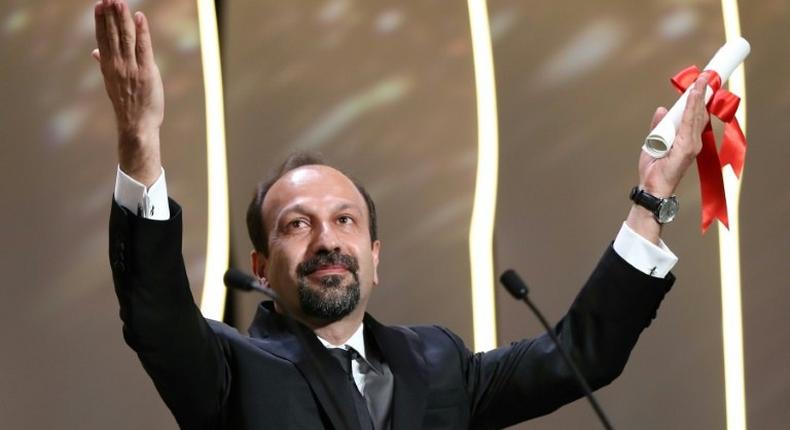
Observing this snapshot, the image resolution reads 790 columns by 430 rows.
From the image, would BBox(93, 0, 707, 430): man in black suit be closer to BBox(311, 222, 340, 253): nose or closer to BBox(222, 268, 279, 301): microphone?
BBox(311, 222, 340, 253): nose

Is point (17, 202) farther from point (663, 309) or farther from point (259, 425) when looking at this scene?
point (663, 309)

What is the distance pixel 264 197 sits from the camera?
2.37m

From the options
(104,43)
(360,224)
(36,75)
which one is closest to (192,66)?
(36,75)

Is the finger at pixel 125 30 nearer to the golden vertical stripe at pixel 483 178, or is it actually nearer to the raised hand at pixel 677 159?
the raised hand at pixel 677 159

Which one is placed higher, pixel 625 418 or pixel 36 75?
pixel 36 75

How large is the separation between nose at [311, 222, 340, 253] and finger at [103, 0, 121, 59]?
0.60m

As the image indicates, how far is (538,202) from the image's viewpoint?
3.19 meters

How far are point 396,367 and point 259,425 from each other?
28cm

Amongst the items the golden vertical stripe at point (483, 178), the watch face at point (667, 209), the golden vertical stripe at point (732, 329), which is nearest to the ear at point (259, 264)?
the watch face at point (667, 209)

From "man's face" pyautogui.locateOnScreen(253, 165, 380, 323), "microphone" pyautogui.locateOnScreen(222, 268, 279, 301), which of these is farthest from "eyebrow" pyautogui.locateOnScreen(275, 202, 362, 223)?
"microphone" pyautogui.locateOnScreen(222, 268, 279, 301)

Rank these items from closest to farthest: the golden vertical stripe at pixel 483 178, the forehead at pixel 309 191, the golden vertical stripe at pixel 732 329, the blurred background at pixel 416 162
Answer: the forehead at pixel 309 191
the blurred background at pixel 416 162
the golden vertical stripe at pixel 483 178
the golden vertical stripe at pixel 732 329

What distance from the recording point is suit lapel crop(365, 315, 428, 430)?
6.96ft

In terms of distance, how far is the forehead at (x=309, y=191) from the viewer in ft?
7.46

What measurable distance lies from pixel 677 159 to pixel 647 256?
0.18 metres
